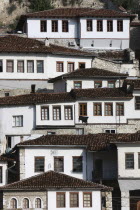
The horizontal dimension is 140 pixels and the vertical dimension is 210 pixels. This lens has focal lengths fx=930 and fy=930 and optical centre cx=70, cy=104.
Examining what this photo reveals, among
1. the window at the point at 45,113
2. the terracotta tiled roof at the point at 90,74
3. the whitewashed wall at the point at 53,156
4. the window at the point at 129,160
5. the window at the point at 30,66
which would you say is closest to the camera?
the window at the point at 129,160

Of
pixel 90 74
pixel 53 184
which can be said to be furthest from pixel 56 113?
pixel 53 184

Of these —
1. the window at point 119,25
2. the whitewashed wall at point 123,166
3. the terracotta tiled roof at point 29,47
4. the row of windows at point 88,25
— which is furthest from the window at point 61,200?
A: the window at point 119,25

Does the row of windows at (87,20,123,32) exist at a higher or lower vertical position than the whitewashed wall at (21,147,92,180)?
higher

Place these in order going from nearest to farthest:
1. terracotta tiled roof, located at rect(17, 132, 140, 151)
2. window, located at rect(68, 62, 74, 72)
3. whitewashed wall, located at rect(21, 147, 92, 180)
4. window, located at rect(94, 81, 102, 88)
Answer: terracotta tiled roof, located at rect(17, 132, 140, 151)
whitewashed wall, located at rect(21, 147, 92, 180)
window, located at rect(94, 81, 102, 88)
window, located at rect(68, 62, 74, 72)

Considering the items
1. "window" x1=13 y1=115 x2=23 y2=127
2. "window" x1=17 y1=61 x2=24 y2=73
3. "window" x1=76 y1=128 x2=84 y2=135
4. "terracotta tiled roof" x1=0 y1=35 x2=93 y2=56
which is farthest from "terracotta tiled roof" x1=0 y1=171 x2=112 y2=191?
"terracotta tiled roof" x1=0 y1=35 x2=93 y2=56

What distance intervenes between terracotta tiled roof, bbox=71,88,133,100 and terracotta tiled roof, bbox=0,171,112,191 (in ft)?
41.6

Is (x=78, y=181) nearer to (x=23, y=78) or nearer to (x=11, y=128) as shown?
(x=11, y=128)

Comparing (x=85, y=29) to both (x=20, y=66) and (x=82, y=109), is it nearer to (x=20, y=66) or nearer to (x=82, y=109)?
(x=20, y=66)

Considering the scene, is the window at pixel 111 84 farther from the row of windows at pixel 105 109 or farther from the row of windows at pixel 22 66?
the row of windows at pixel 105 109

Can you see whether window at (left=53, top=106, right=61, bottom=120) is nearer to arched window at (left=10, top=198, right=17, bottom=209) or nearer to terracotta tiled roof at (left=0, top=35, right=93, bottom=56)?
terracotta tiled roof at (left=0, top=35, right=93, bottom=56)

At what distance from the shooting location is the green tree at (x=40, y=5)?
118750 millimetres

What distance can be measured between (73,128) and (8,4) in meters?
61.6

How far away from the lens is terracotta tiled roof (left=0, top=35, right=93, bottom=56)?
86.6m

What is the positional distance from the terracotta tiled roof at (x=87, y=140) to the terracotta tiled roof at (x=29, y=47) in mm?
17015
